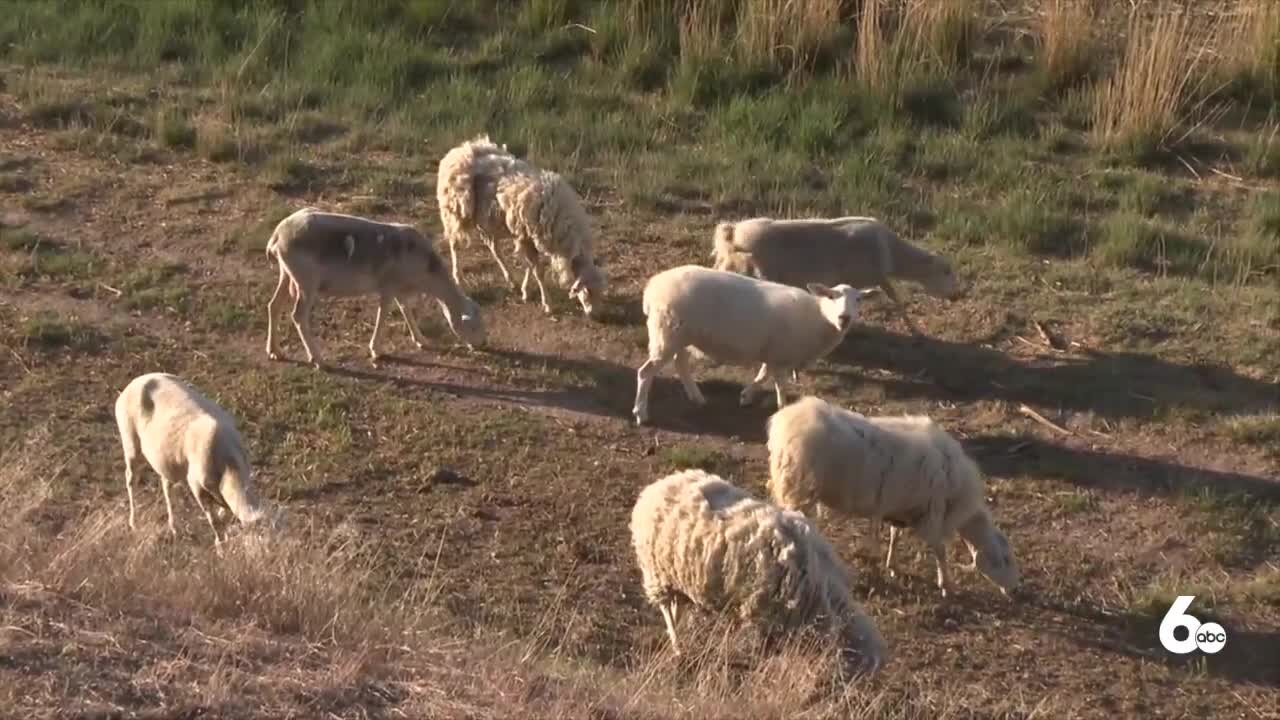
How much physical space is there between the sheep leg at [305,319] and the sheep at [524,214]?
1.01 metres

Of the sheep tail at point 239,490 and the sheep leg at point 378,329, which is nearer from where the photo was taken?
the sheep tail at point 239,490

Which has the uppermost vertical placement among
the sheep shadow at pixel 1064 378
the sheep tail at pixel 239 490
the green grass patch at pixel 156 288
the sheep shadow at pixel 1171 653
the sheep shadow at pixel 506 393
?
the sheep tail at pixel 239 490

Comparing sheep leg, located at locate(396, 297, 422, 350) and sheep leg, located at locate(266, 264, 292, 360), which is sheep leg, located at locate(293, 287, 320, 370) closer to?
sheep leg, located at locate(266, 264, 292, 360)

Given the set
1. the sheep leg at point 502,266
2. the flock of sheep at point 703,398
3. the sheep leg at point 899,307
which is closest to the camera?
the flock of sheep at point 703,398

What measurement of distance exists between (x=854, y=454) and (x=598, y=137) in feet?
19.6

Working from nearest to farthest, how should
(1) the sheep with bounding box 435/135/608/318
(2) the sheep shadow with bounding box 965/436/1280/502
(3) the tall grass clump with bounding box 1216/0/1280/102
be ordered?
1. (2) the sheep shadow with bounding box 965/436/1280/502
2. (1) the sheep with bounding box 435/135/608/318
3. (3) the tall grass clump with bounding box 1216/0/1280/102

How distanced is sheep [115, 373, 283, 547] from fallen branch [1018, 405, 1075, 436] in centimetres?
428

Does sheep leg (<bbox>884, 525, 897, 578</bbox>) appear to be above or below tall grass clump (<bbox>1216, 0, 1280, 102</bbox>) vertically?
below

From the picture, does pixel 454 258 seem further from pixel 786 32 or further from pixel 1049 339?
pixel 786 32

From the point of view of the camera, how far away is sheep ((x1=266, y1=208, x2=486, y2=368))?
10.8 m

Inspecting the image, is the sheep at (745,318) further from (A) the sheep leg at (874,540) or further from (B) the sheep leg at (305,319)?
(B) the sheep leg at (305,319)

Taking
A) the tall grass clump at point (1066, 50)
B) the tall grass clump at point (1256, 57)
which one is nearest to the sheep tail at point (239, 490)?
the tall grass clump at point (1066, 50)

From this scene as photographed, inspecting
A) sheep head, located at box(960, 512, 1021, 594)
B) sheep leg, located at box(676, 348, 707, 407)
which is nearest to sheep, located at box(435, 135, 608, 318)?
sheep leg, located at box(676, 348, 707, 407)

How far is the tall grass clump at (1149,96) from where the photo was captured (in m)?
13.9
